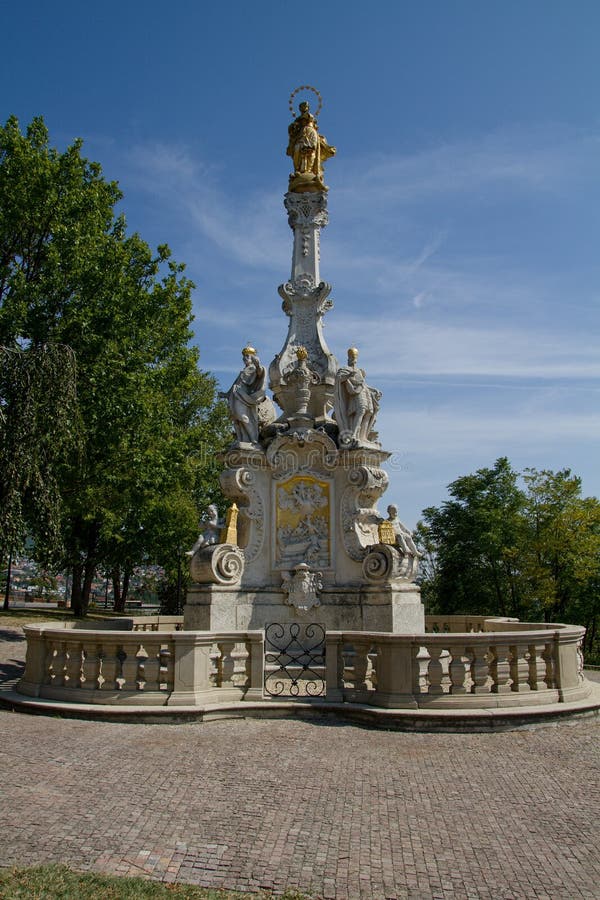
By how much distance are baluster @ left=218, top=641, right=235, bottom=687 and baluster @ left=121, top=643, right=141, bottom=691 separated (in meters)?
1.13

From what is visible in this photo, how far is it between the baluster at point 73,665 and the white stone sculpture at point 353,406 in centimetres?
665

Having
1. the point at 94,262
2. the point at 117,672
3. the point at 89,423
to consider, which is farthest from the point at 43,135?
the point at 117,672

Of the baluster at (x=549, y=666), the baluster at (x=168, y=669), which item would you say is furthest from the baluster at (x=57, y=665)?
the baluster at (x=549, y=666)

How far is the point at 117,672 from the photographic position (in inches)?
393

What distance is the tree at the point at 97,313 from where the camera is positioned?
2142 centimetres

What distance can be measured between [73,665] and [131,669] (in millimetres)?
955

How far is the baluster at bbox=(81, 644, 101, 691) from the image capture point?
9914mm

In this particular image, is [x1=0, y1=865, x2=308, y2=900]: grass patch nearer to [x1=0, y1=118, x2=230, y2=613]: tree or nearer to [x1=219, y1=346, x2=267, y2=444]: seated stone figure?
[x1=219, y1=346, x2=267, y2=444]: seated stone figure

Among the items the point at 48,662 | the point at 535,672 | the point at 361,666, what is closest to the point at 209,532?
the point at 48,662

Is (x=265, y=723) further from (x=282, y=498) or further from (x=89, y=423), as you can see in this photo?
(x=89, y=423)

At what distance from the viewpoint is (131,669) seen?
386 inches

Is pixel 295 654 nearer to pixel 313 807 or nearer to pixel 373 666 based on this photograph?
pixel 373 666

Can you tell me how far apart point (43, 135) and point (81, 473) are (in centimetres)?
1107

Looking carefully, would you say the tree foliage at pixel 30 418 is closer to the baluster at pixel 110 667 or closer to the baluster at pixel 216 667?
the baluster at pixel 110 667
